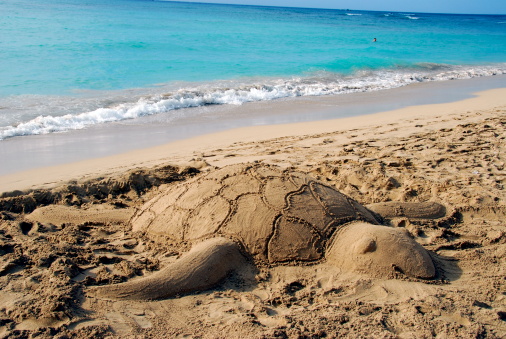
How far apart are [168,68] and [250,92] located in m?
4.76

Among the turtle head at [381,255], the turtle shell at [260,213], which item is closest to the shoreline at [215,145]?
the turtle shell at [260,213]

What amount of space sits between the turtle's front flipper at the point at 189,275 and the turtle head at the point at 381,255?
0.83m

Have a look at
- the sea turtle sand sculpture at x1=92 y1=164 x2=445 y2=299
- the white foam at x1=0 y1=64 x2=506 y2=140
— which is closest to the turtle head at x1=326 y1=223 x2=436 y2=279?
the sea turtle sand sculpture at x1=92 y1=164 x2=445 y2=299

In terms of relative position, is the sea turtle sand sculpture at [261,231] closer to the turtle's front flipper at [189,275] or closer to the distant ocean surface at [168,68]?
the turtle's front flipper at [189,275]

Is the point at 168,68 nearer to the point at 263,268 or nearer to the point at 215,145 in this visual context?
the point at 215,145

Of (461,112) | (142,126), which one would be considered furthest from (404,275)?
(461,112)

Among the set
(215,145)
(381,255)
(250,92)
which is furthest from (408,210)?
(250,92)

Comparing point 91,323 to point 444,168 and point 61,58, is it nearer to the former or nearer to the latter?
point 444,168

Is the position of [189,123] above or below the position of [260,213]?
below

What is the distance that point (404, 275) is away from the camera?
10.7ft

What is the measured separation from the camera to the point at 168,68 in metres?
15.2

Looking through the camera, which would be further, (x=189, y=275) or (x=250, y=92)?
(x=250, y=92)

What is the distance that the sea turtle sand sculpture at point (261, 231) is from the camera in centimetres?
321

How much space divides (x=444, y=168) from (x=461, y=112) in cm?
430
